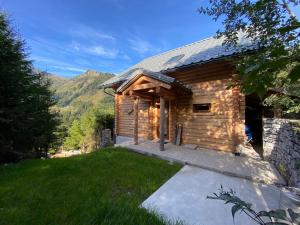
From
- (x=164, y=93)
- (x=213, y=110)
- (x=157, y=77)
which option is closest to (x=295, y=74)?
(x=157, y=77)

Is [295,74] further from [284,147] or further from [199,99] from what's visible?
[199,99]

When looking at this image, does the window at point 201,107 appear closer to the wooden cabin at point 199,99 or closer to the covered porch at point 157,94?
the wooden cabin at point 199,99

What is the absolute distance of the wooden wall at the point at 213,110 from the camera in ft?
23.1

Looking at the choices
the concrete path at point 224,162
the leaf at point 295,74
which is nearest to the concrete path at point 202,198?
the concrete path at point 224,162

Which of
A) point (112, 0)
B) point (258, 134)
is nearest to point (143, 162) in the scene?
point (258, 134)

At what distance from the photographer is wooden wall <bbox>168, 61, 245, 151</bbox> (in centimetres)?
705

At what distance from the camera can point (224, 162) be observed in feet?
19.4

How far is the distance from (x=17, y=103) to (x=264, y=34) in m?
7.63

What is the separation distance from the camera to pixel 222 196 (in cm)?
107

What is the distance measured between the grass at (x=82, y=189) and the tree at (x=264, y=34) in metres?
2.72

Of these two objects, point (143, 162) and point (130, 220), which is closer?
point (130, 220)

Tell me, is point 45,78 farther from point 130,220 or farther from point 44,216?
point 130,220

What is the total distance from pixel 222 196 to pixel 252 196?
351cm

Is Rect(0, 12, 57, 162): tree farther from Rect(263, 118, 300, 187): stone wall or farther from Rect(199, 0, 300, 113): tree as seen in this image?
Rect(263, 118, 300, 187): stone wall
